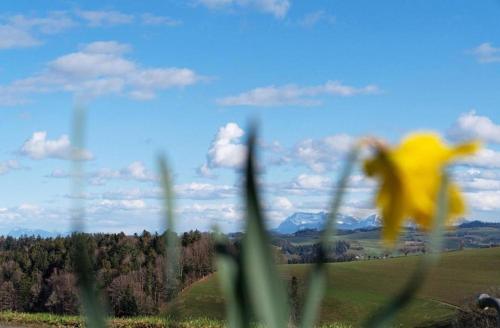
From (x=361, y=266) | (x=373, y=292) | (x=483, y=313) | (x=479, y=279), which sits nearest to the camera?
(x=483, y=313)

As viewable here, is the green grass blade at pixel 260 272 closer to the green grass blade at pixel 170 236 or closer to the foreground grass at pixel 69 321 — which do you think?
the green grass blade at pixel 170 236

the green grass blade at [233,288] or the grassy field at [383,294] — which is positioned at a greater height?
the green grass blade at [233,288]

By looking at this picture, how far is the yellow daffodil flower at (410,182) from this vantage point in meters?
0.38

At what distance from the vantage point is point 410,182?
383mm

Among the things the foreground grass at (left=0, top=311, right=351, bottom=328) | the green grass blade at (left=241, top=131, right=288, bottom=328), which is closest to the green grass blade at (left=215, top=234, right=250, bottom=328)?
the green grass blade at (left=241, top=131, right=288, bottom=328)

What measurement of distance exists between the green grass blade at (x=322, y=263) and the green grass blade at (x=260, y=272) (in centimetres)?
4

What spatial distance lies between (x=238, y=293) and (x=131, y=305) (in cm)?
70

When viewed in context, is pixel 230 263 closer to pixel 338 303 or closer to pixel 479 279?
pixel 338 303

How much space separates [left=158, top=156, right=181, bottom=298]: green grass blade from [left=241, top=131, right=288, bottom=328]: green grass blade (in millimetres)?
73

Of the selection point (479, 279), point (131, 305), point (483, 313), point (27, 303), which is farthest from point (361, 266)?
point (131, 305)

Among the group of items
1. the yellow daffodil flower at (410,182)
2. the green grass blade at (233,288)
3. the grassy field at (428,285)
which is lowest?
the grassy field at (428,285)

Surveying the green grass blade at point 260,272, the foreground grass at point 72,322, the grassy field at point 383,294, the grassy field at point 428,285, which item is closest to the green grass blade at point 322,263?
the green grass blade at point 260,272

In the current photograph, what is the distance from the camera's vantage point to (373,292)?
34.4 m

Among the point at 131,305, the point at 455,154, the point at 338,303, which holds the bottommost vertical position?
the point at 338,303
